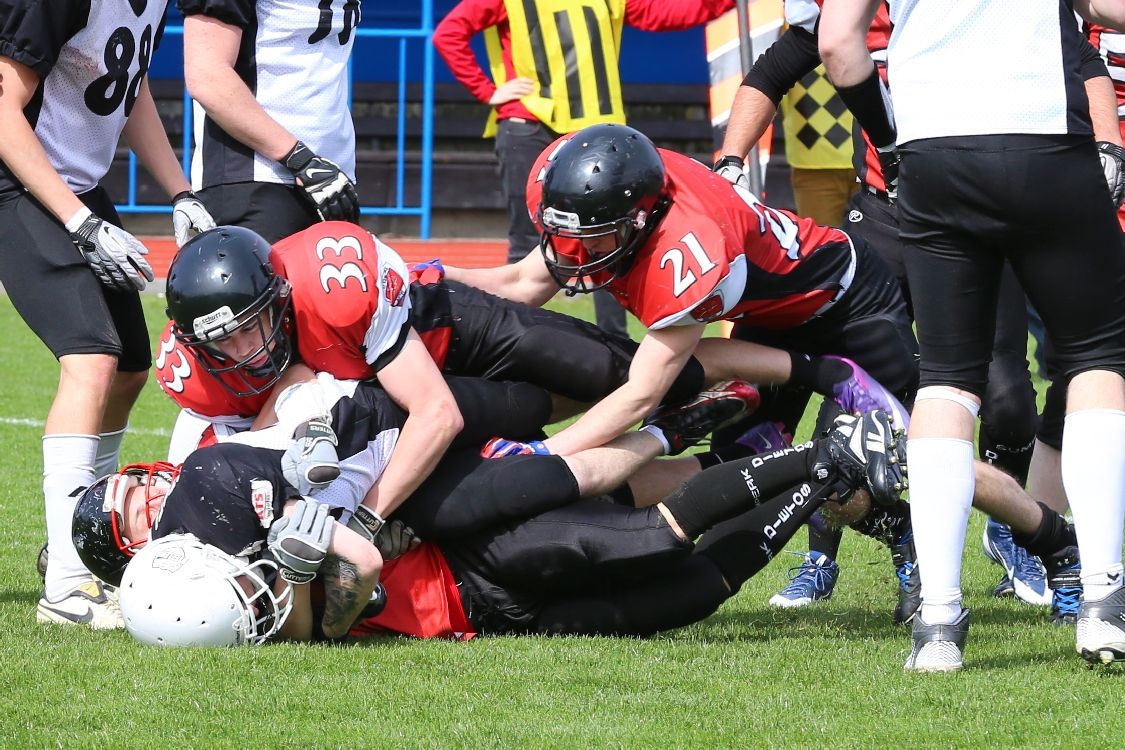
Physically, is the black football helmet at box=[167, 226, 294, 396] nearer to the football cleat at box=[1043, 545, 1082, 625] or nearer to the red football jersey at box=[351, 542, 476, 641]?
the red football jersey at box=[351, 542, 476, 641]

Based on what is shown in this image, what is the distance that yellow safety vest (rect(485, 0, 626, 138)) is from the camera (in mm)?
8461

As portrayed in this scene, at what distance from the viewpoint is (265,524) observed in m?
3.55

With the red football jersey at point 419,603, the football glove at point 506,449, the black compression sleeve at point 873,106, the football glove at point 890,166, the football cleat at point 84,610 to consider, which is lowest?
the football cleat at point 84,610

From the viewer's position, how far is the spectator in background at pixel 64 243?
4000 mm

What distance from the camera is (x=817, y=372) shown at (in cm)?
429

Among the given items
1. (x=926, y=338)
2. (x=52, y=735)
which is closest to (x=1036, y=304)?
(x=926, y=338)

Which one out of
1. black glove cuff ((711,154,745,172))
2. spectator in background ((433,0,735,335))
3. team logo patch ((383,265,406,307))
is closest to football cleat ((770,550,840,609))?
black glove cuff ((711,154,745,172))

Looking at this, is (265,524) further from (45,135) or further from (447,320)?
(45,135)

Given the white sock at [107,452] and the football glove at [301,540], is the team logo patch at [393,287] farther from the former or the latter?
the white sock at [107,452]

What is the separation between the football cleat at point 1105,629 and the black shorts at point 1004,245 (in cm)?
49

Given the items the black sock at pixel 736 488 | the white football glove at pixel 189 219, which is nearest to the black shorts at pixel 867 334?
the black sock at pixel 736 488

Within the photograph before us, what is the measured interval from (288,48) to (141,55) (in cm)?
40

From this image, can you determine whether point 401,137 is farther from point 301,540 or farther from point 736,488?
point 301,540

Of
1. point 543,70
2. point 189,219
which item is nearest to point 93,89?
point 189,219
